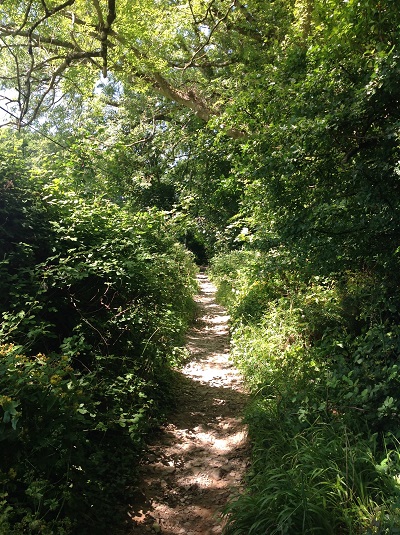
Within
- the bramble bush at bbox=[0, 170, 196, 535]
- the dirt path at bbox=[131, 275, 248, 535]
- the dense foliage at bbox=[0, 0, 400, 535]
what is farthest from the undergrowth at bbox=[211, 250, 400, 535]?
the bramble bush at bbox=[0, 170, 196, 535]

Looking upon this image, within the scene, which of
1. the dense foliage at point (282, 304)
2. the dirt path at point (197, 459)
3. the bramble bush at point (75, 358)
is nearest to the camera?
the bramble bush at point (75, 358)

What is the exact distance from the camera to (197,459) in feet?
12.6

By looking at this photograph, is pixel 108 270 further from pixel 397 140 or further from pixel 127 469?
pixel 397 140

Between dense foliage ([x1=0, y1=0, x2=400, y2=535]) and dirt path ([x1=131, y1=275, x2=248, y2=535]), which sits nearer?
dense foliage ([x1=0, y1=0, x2=400, y2=535])

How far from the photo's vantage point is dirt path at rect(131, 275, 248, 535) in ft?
9.99

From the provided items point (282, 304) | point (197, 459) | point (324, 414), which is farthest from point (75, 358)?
point (282, 304)

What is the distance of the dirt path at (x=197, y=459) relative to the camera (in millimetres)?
3045

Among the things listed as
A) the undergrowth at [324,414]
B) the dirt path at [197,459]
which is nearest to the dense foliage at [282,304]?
the undergrowth at [324,414]

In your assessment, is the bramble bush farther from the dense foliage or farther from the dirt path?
the dirt path

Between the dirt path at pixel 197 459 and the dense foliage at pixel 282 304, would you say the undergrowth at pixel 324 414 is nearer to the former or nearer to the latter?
the dense foliage at pixel 282 304

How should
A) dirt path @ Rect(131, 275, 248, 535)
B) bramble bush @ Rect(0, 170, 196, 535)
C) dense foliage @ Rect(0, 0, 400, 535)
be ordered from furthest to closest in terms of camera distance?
dirt path @ Rect(131, 275, 248, 535)
dense foliage @ Rect(0, 0, 400, 535)
bramble bush @ Rect(0, 170, 196, 535)

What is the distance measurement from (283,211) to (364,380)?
2192mm

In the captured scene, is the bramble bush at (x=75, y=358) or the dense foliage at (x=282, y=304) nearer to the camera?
the bramble bush at (x=75, y=358)

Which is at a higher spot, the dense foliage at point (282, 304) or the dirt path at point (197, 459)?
the dense foliage at point (282, 304)
